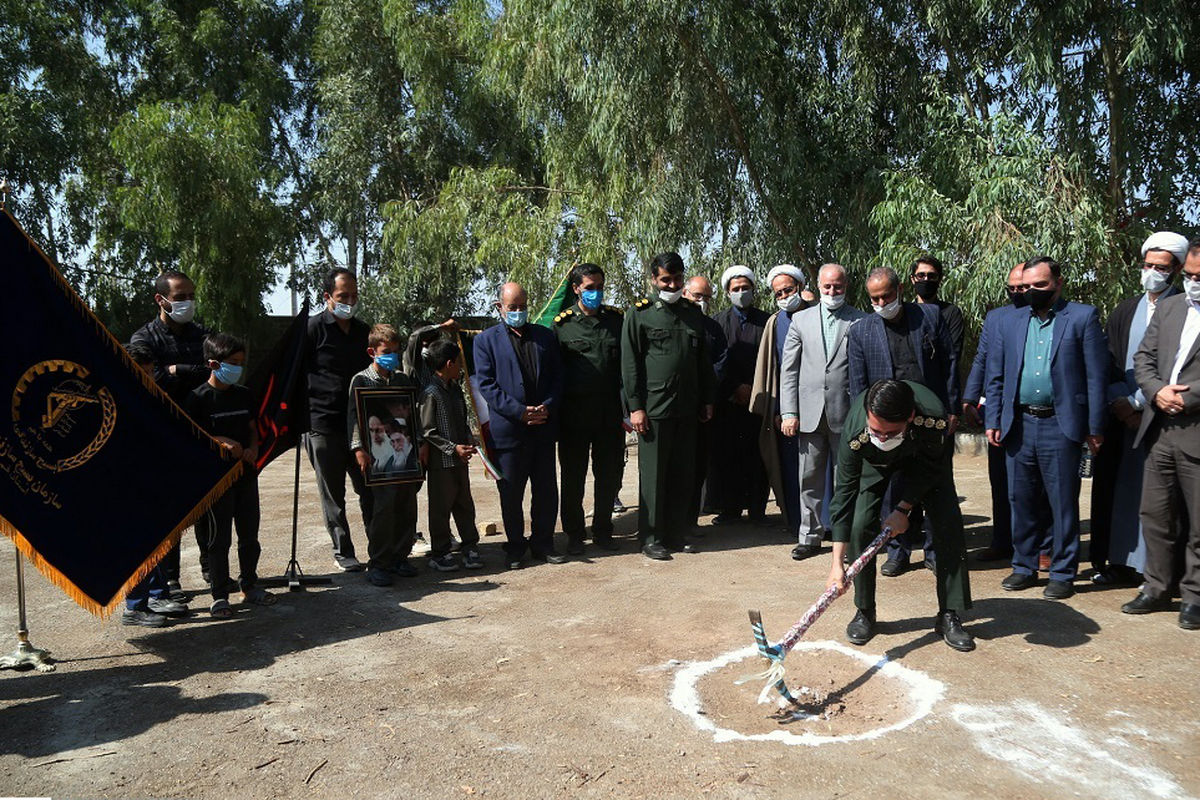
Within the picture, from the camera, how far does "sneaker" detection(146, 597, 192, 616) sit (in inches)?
214

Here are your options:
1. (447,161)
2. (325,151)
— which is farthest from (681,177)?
(325,151)

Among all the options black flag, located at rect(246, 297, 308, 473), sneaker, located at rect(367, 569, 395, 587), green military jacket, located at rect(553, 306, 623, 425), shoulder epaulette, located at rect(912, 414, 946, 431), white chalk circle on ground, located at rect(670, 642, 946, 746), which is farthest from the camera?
green military jacket, located at rect(553, 306, 623, 425)

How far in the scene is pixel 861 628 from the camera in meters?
4.79

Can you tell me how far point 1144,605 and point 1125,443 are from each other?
41.5 inches

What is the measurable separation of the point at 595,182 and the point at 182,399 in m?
9.88

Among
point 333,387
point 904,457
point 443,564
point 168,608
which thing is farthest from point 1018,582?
point 168,608

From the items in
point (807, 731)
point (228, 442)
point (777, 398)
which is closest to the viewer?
point (807, 731)

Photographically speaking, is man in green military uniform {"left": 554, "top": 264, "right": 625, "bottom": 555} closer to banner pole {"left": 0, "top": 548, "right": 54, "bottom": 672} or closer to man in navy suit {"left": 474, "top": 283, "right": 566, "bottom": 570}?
man in navy suit {"left": 474, "top": 283, "right": 566, "bottom": 570}

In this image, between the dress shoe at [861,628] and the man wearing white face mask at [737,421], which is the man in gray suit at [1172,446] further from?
the man wearing white face mask at [737,421]

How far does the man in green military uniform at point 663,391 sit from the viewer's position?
21.9 ft

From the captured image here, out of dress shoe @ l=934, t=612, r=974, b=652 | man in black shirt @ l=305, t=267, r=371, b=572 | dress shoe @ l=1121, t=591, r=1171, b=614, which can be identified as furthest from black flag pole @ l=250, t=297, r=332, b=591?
dress shoe @ l=1121, t=591, r=1171, b=614

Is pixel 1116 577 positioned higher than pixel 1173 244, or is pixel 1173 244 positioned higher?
pixel 1173 244

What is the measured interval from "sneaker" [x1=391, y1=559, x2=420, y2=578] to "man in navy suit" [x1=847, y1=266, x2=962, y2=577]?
3109 mm

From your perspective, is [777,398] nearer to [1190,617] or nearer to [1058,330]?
[1058,330]
